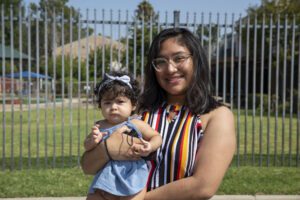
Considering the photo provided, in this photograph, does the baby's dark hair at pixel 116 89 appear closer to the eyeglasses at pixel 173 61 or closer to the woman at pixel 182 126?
the woman at pixel 182 126

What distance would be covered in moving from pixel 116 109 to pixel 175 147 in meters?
0.36

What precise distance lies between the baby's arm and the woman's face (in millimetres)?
225

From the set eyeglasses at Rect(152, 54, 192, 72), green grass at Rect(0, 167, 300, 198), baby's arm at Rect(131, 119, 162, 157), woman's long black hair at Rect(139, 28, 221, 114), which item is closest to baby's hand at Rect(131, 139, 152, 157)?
baby's arm at Rect(131, 119, 162, 157)

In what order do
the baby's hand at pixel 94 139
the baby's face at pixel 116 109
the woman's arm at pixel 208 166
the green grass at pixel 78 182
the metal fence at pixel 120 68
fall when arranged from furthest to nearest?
the metal fence at pixel 120 68
the green grass at pixel 78 182
the baby's face at pixel 116 109
the baby's hand at pixel 94 139
the woman's arm at pixel 208 166

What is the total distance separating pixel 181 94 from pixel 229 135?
32 cm

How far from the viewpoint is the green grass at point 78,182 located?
593 cm

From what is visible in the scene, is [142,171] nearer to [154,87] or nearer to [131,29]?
[154,87]

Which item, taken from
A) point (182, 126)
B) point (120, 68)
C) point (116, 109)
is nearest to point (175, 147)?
point (182, 126)

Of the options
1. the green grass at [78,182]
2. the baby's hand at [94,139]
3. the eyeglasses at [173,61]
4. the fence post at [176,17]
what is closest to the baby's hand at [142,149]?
the baby's hand at [94,139]

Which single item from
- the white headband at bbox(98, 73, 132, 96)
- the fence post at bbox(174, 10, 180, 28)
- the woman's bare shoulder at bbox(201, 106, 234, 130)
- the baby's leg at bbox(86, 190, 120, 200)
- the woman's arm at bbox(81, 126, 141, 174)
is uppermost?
the fence post at bbox(174, 10, 180, 28)

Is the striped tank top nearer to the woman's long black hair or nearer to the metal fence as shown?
the woman's long black hair

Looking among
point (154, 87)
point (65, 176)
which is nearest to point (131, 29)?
point (65, 176)

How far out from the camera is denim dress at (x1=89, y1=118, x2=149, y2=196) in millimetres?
1982

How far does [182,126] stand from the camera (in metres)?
2.05
